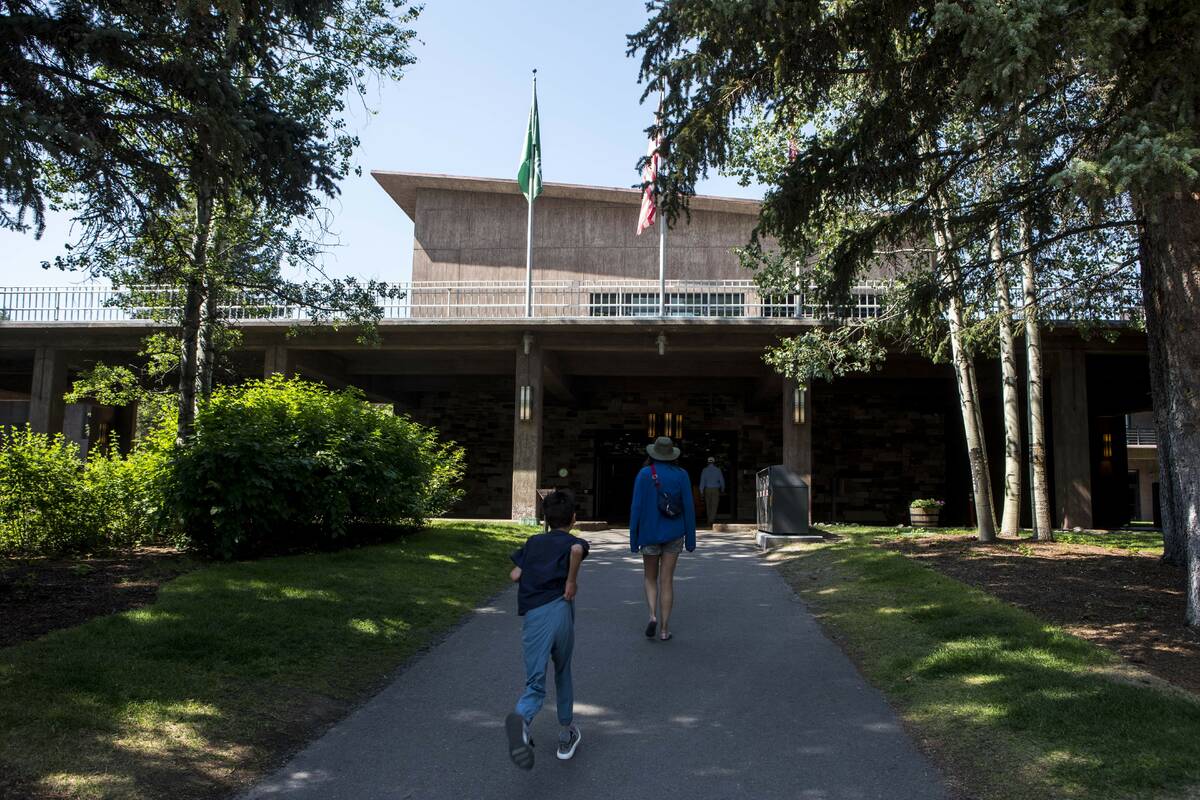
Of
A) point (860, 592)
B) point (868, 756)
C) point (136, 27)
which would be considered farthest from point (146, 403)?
point (868, 756)

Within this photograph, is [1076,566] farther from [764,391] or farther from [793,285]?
[764,391]

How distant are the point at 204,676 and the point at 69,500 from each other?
6121mm

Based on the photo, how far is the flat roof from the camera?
2394 centimetres

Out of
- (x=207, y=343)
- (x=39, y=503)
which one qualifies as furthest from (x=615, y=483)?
(x=39, y=503)

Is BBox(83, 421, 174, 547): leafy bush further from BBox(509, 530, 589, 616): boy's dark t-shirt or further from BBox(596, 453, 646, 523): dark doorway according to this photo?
BBox(596, 453, 646, 523): dark doorway

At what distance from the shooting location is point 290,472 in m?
10.5

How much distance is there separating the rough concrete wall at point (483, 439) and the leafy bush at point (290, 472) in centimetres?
1283

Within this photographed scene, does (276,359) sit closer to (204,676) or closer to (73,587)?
(73,587)

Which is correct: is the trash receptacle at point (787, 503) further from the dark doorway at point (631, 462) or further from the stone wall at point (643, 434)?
the stone wall at point (643, 434)

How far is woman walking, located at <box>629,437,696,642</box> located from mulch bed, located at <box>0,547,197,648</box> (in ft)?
13.6

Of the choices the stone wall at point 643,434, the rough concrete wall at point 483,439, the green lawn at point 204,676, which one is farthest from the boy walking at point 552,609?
the rough concrete wall at point 483,439

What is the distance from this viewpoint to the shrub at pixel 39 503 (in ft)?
32.6

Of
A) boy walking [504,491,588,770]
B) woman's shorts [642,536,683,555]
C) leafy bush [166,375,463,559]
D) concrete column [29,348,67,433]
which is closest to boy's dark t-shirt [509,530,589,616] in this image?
boy walking [504,491,588,770]

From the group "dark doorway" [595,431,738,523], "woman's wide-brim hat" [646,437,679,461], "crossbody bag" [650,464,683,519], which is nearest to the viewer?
"crossbody bag" [650,464,683,519]
